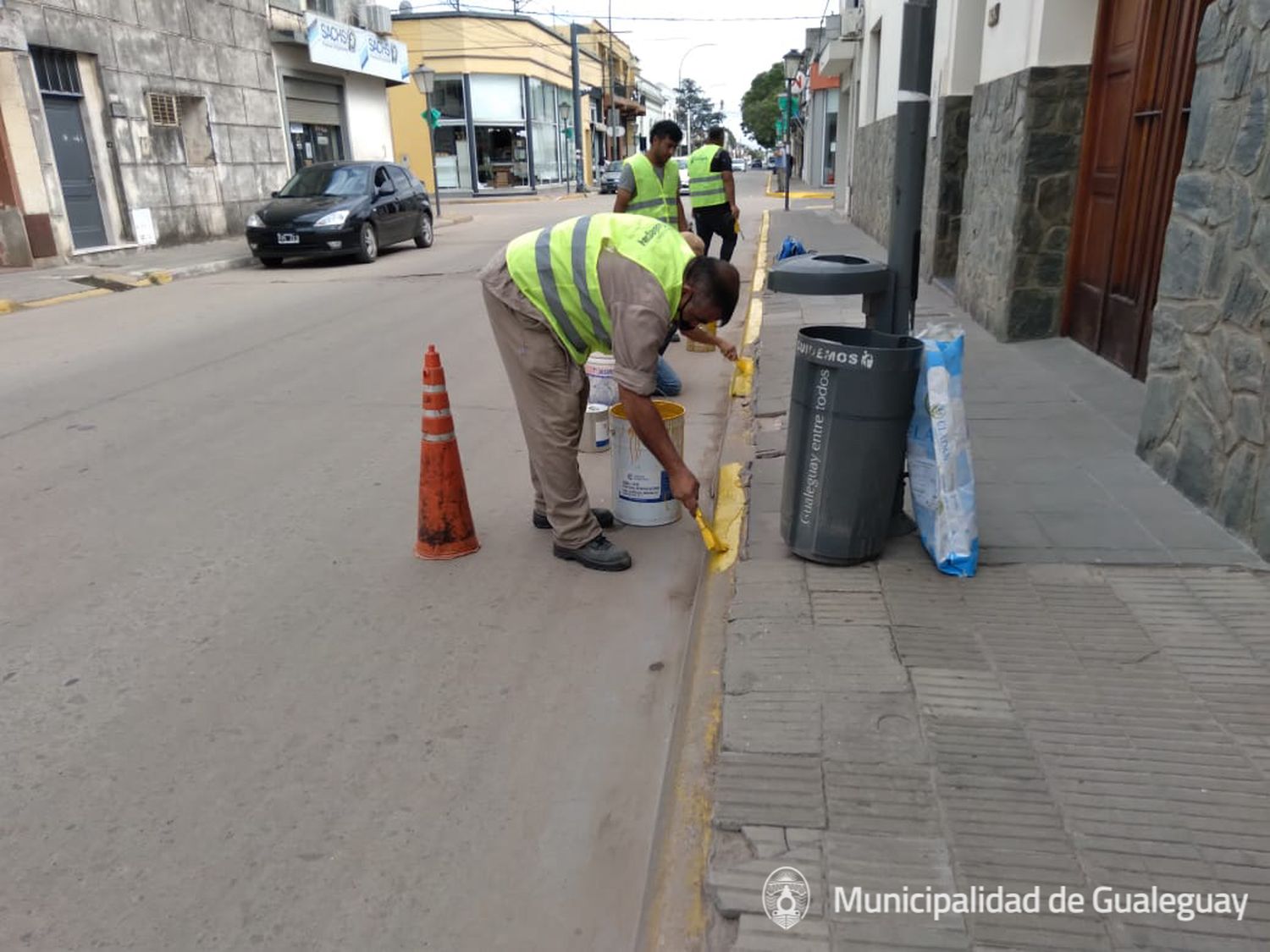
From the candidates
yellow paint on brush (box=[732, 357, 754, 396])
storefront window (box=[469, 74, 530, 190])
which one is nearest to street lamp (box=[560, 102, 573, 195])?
storefront window (box=[469, 74, 530, 190])

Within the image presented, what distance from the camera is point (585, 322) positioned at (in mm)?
Answer: 3740

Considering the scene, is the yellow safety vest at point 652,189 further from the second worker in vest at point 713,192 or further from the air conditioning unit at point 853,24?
the air conditioning unit at point 853,24

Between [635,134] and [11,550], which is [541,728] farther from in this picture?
[635,134]

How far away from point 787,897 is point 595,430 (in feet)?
13.0

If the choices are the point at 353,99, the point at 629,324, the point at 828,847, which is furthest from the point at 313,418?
the point at 353,99

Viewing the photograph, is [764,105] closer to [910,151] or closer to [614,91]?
[614,91]

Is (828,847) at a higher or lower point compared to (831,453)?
lower

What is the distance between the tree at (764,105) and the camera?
75.0 m

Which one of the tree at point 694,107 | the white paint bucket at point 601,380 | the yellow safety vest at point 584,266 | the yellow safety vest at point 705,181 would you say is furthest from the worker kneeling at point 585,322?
the tree at point 694,107

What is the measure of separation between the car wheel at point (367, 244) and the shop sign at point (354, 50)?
27.3 ft

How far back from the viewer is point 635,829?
2.59 m

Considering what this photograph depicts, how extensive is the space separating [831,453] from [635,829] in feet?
5.28

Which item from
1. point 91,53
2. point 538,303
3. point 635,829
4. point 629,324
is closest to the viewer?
point 635,829

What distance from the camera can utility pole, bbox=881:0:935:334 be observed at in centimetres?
368
